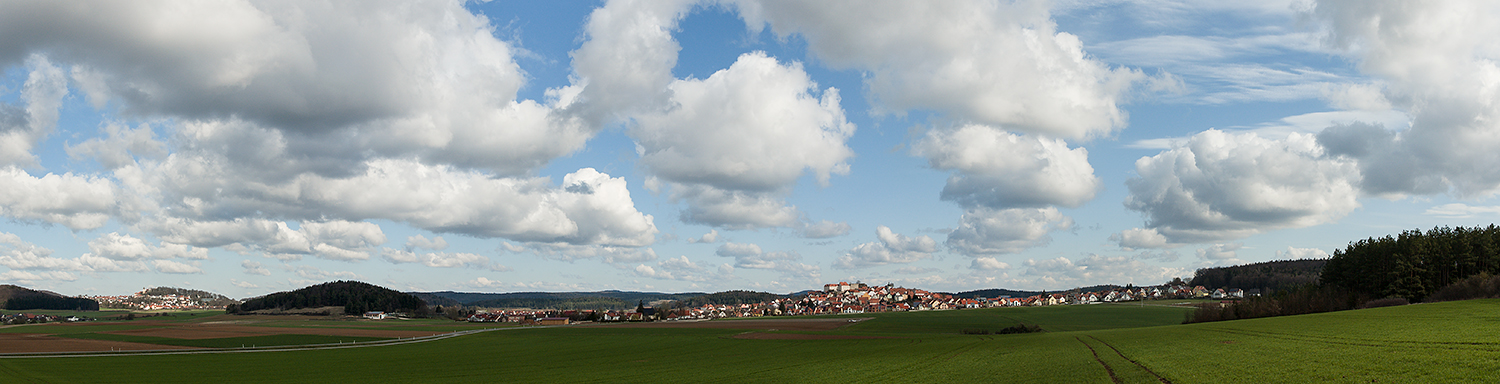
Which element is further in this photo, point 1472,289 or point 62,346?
point 62,346

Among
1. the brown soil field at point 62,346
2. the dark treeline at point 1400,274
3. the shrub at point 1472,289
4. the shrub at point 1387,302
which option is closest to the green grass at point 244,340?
the brown soil field at point 62,346

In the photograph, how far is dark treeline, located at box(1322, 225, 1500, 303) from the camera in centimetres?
8469

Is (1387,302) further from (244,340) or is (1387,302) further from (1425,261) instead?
(244,340)

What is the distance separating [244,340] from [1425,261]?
145 meters

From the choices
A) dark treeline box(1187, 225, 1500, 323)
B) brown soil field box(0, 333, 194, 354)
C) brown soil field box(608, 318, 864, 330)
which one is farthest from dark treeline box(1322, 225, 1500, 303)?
brown soil field box(0, 333, 194, 354)

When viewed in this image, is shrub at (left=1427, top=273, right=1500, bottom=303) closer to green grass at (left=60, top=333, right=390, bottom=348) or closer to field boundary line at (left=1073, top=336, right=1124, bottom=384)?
field boundary line at (left=1073, top=336, right=1124, bottom=384)

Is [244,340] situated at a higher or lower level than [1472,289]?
lower

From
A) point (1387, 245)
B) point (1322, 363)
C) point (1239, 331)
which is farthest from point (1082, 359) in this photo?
point (1387, 245)

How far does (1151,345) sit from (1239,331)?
1017 centimetres

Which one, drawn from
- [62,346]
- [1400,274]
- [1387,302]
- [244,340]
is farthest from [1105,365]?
[62,346]

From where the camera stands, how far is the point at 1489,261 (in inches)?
3317

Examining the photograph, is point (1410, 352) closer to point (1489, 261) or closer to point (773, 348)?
point (773, 348)

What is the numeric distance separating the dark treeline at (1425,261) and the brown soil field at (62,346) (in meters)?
139

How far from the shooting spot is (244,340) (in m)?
94.5
